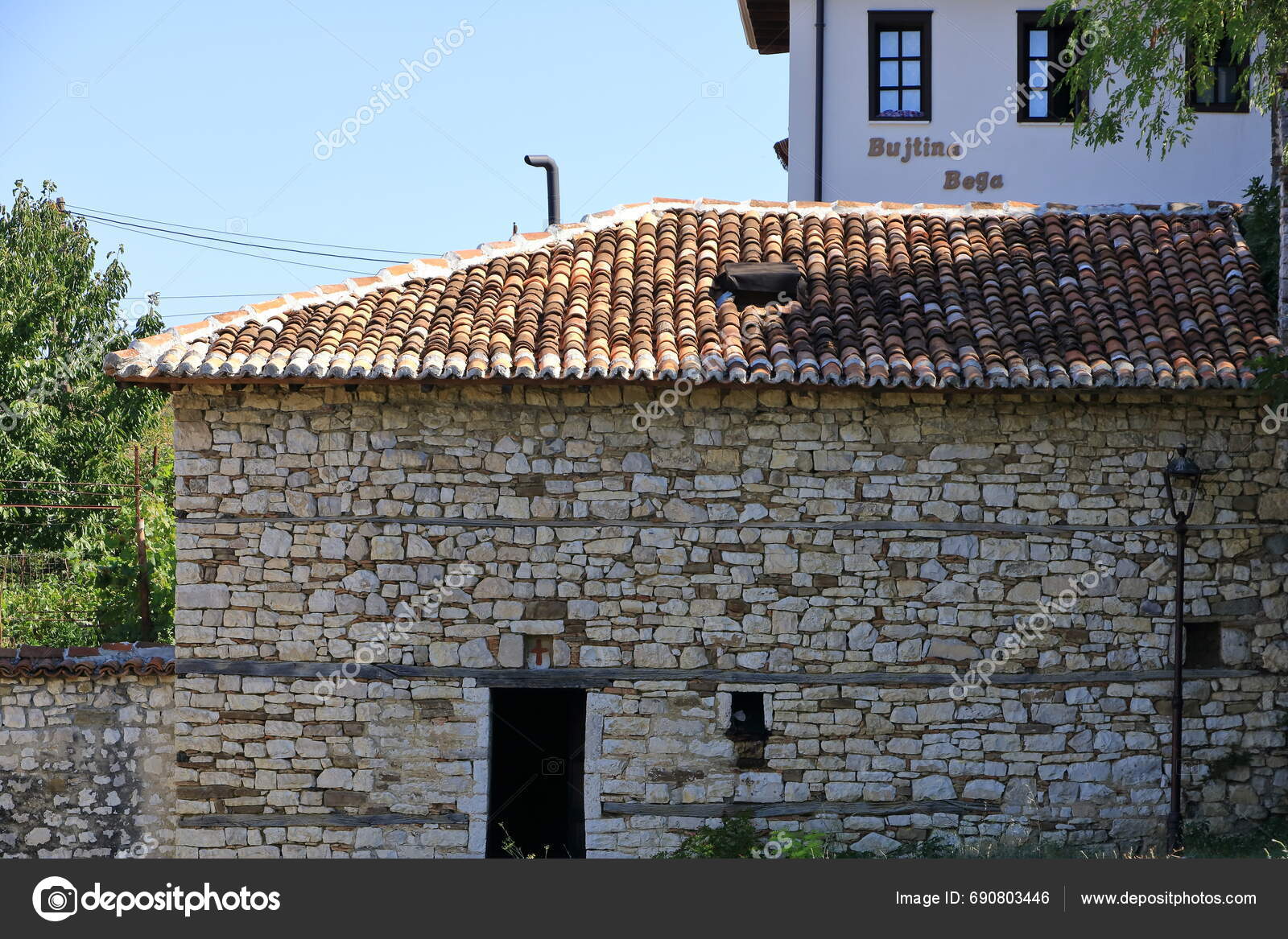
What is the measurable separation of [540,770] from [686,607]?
1.87 m

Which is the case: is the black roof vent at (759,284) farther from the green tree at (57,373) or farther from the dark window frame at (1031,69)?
the green tree at (57,373)

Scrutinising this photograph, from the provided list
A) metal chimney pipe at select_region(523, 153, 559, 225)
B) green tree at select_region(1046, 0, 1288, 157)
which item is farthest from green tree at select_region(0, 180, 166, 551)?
green tree at select_region(1046, 0, 1288, 157)

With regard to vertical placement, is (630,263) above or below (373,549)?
above

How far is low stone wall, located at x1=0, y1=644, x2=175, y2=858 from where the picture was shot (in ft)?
31.5

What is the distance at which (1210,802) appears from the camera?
961cm

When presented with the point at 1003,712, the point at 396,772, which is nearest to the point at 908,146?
the point at 1003,712

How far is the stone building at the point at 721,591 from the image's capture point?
9406 mm

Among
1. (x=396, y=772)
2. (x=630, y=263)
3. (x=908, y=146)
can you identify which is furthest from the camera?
(x=908, y=146)

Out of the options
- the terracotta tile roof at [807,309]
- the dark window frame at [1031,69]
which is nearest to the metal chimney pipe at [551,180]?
the terracotta tile roof at [807,309]

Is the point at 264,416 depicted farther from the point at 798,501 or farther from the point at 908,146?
the point at 908,146

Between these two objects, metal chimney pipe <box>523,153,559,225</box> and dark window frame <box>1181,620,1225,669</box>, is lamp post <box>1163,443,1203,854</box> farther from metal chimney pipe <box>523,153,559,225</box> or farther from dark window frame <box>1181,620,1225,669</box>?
metal chimney pipe <box>523,153,559,225</box>

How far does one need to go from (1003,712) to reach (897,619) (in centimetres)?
105

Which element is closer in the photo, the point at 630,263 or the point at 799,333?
the point at 799,333

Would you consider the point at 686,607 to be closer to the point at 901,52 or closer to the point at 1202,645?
the point at 1202,645
